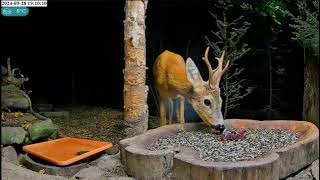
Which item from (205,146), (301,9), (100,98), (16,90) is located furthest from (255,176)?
(100,98)

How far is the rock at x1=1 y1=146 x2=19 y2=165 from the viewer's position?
16.7ft

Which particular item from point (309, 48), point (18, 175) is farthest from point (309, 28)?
point (18, 175)

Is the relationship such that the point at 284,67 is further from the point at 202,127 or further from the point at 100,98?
the point at 100,98

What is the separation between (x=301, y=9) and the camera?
5.66 metres

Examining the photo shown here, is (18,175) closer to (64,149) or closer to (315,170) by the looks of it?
(64,149)

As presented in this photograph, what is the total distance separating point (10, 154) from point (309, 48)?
3.66m

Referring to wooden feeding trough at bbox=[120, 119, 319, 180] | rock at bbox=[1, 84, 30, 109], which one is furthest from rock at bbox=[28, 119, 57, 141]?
wooden feeding trough at bbox=[120, 119, 319, 180]

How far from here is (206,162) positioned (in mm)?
3984

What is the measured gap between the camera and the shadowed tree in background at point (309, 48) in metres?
5.28

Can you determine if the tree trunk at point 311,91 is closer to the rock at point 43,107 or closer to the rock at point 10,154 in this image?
the rock at point 10,154

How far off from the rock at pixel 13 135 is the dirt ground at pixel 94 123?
76 cm

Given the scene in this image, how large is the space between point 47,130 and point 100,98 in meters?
2.91

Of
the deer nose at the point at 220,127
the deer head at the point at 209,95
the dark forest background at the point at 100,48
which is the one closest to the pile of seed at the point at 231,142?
the deer nose at the point at 220,127

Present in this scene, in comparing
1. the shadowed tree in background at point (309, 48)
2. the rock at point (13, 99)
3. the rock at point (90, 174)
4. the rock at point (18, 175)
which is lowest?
the rock at point (90, 174)
